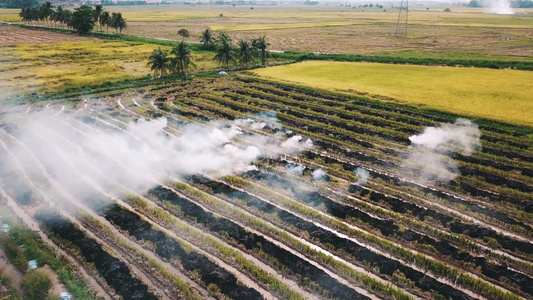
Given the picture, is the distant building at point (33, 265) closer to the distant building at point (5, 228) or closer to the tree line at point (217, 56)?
the distant building at point (5, 228)

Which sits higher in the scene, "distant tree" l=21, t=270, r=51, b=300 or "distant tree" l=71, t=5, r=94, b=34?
"distant tree" l=71, t=5, r=94, b=34

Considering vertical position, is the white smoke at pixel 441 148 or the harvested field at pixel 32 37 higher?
the harvested field at pixel 32 37

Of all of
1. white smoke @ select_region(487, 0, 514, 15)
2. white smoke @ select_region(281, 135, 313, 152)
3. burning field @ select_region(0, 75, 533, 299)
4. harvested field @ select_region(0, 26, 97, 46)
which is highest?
white smoke @ select_region(487, 0, 514, 15)

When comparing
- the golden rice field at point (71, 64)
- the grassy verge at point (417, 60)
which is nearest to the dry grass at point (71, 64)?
the golden rice field at point (71, 64)

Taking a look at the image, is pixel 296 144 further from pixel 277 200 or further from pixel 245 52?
pixel 245 52

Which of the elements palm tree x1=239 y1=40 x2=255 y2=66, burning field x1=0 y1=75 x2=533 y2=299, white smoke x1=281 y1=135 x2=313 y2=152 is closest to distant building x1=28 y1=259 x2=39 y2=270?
burning field x1=0 y1=75 x2=533 y2=299

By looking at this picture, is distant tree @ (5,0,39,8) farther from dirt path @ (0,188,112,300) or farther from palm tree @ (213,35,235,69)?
dirt path @ (0,188,112,300)

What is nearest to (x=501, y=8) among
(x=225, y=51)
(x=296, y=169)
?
(x=225, y=51)
